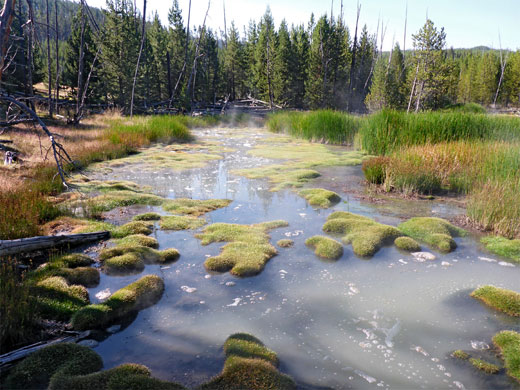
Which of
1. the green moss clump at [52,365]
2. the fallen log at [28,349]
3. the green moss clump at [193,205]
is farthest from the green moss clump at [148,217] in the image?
the green moss clump at [52,365]

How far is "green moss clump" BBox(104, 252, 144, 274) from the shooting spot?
521 cm

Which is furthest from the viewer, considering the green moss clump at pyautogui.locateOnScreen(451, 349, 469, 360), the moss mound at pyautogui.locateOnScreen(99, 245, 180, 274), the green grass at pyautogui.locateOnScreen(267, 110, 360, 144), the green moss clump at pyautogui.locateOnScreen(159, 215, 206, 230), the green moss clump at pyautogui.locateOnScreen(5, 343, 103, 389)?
the green grass at pyautogui.locateOnScreen(267, 110, 360, 144)

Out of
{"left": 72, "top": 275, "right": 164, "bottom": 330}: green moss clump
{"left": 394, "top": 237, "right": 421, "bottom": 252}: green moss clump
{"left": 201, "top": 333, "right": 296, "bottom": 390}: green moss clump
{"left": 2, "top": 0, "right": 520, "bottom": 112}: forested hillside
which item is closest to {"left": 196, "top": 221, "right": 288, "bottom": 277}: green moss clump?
{"left": 72, "top": 275, "right": 164, "bottom": 330}: green moss clump

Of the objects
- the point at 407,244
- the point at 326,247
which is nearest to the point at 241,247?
the point at 326,247

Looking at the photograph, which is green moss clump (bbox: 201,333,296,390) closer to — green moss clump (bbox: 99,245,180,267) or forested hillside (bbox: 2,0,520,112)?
green moss clump (bbox: 99,245,180,267)

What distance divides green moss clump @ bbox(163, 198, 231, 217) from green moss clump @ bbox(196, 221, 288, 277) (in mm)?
1212

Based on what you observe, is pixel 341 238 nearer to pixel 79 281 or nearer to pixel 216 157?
pixel 79 281

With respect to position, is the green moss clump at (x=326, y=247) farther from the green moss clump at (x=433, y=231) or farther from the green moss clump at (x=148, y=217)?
the green moss clump at (x=148, y=217)

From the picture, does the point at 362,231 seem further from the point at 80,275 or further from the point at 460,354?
the point at 80,275

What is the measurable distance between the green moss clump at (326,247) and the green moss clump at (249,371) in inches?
98.6

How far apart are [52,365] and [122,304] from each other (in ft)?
3.86

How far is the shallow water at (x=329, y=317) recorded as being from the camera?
335cm

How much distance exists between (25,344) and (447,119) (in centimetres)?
1268

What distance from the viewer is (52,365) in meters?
3.11
